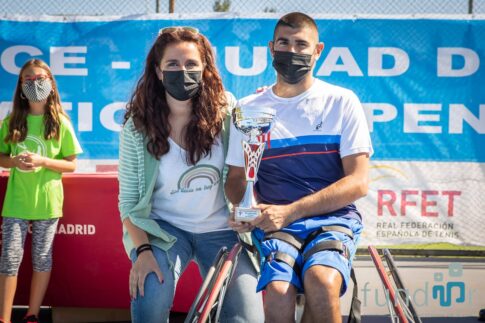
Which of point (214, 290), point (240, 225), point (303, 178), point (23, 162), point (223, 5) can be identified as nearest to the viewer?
point (214, 290)

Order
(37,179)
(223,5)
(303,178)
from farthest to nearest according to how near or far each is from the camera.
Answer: (223,5) → (37,179) → (303,178)

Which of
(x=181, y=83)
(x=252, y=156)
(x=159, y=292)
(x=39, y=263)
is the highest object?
(x=181, y=83)

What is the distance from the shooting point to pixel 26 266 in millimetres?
4438

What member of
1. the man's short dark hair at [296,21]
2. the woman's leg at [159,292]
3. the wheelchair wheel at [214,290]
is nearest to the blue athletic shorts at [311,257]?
the wheelchair wheel at [214,290]

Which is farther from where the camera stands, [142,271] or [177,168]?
[177,168]

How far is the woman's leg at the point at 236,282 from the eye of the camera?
268 cm

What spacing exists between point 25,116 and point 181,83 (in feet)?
6.34

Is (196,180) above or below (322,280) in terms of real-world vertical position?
above

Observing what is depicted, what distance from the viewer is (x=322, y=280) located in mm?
2420

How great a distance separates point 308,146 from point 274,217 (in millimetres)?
403

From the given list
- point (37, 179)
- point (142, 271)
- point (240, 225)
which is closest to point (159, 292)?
point (142, 271)

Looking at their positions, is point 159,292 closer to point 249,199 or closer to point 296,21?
point 249,199

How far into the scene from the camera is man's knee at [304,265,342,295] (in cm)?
241

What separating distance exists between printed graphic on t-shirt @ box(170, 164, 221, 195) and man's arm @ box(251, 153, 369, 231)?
1.09 ft
